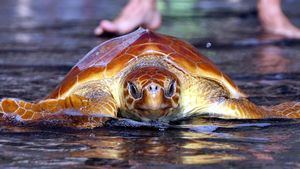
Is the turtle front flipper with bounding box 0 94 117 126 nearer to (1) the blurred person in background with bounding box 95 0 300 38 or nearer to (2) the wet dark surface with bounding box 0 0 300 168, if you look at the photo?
(2) the wet dark surface with bounding box 0 0 300 168

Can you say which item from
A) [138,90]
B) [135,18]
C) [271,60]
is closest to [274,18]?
[135,18]

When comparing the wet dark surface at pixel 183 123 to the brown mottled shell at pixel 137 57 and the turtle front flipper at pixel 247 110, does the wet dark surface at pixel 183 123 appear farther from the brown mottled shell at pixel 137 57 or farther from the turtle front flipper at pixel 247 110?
the brown mottled shell at pixel 137 57

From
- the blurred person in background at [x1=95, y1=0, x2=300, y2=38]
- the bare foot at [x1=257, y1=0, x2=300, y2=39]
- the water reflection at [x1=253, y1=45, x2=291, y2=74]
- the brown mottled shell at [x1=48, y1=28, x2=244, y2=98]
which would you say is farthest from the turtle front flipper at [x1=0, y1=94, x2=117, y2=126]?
the bare foot at [x1=257, y1=0, x2=300, y2=39]

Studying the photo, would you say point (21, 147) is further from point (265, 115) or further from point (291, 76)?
point (291, 76)

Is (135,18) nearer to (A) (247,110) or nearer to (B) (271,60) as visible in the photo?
(B) (271,60)

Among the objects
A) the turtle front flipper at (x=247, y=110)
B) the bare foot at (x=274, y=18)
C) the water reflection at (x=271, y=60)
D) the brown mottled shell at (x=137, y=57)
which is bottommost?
the turtle front flipper at (x=247, y=110)

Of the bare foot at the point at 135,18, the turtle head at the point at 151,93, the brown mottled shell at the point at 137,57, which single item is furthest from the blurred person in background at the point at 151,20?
the turtle head at the point at 151,93

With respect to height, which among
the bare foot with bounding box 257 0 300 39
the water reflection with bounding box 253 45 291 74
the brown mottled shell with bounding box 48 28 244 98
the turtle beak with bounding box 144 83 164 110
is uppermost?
the bare foot with bounding box 257 0 300 39
